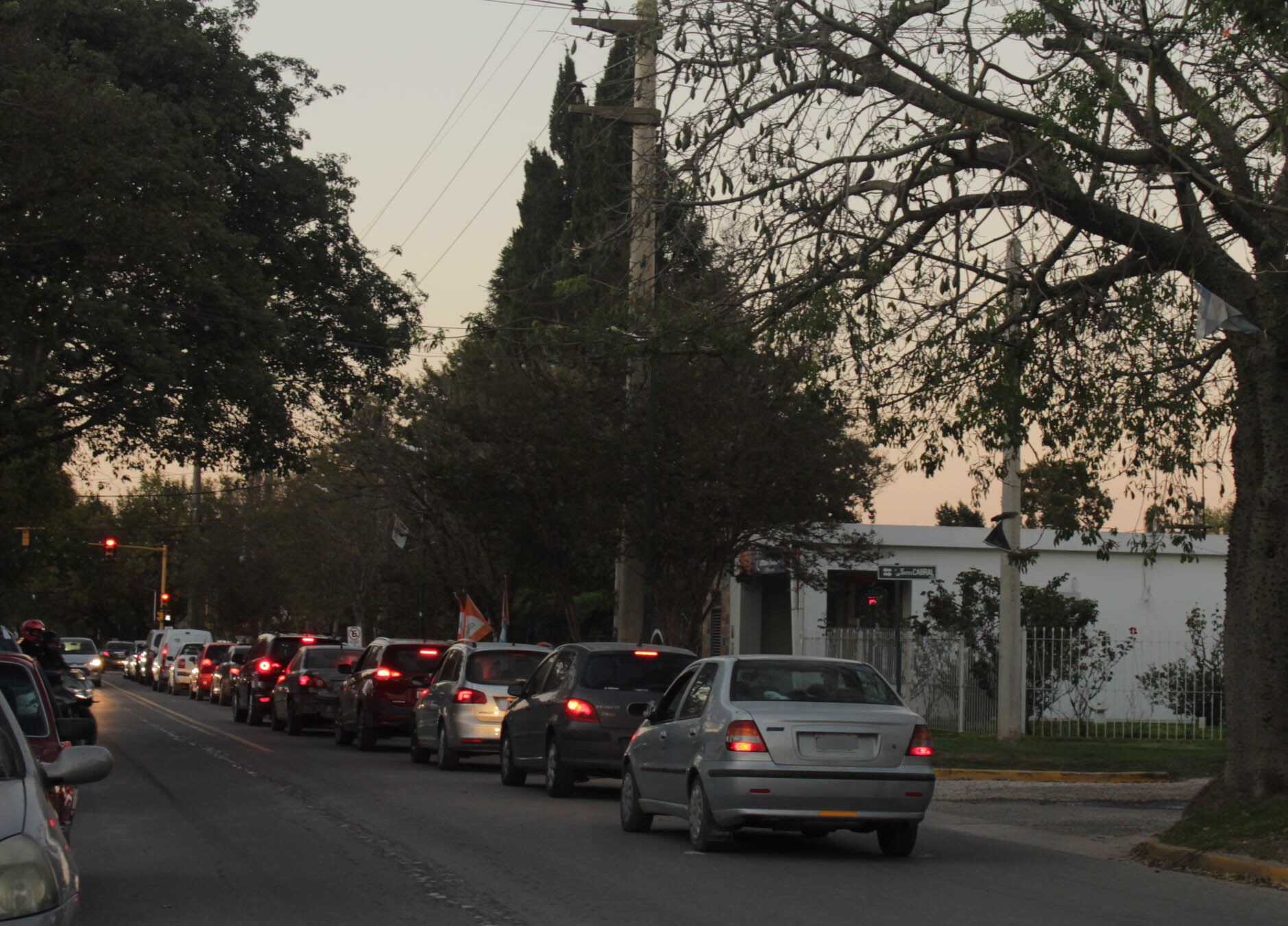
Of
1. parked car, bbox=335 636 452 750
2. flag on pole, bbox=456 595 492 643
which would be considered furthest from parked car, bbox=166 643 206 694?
parked car, bbox=335 636 452 750

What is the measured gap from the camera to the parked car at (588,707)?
16766mm

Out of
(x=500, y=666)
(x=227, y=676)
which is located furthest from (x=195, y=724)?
(x=500, y=666)

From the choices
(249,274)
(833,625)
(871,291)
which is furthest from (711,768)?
(833,625)

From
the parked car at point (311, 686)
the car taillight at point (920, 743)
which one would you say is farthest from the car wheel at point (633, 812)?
the parked car at point (311, 686)

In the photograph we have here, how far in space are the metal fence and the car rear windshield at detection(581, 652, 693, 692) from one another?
11020 millimetres

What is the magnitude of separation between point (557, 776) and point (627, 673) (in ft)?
4.25

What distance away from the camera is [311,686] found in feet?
94.2

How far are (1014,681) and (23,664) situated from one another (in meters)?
18.1

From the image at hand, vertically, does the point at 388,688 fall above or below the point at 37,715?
below

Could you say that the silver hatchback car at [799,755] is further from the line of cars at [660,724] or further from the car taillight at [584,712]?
the car taillight at [584,712]

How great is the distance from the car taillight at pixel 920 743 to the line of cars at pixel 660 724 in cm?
1

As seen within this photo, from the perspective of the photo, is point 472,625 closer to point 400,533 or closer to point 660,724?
point 400,533

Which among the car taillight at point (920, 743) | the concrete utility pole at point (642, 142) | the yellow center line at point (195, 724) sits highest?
the concrete utility pole at point (642, 142)

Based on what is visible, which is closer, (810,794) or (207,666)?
(810,794)
